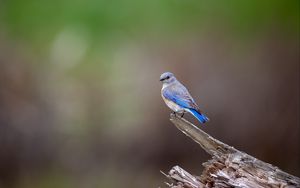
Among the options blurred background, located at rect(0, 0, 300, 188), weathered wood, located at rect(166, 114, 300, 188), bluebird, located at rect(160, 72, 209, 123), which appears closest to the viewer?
weathered wood, located at rect(166, 114, 300, 188)

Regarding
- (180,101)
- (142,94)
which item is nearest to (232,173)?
(180,101)

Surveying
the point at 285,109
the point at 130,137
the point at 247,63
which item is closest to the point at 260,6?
the point at 247,63

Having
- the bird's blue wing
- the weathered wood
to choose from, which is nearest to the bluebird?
the bird's blue wing

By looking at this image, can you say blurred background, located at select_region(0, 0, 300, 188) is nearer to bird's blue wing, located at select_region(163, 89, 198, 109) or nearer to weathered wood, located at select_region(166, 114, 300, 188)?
bird's blue wing, located at select_region(163, 89, 198, 109)

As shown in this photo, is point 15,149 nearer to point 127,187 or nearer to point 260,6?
point 127,187

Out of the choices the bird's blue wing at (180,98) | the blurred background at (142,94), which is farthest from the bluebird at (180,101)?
the blurred background at (142,94)

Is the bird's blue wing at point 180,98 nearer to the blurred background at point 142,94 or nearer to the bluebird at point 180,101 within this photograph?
the bluebird at point 180,101
